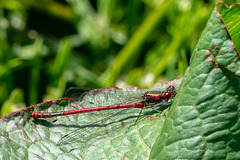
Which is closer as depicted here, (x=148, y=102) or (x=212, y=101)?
(x=212, y=101)

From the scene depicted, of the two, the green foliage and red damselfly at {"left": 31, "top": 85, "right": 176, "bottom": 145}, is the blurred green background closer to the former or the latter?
red damselfly at {"left": 31, "top": 85, "right": 176, "bottom": 145}

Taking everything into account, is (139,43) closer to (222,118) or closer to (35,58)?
(35,58)

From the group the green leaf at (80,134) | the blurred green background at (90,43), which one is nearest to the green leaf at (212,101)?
the green leaf at (80,134)

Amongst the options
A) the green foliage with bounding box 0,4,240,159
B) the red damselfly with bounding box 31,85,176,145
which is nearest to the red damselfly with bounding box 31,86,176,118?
the red damselfly with bounding box 31,85,176,145

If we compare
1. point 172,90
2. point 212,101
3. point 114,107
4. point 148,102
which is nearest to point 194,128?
point 212,101

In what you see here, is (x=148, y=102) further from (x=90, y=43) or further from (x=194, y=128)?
(x=90, y=43)
